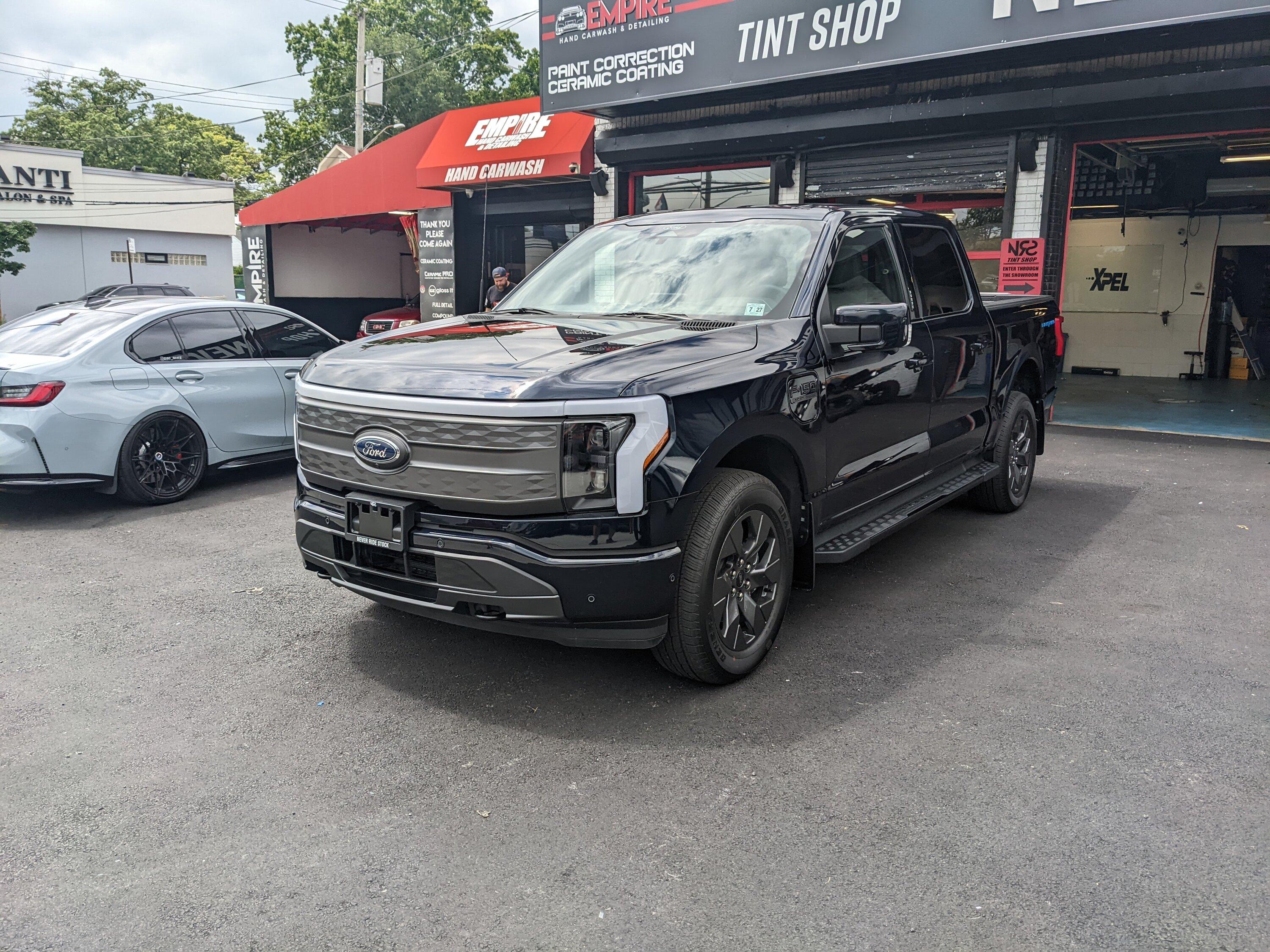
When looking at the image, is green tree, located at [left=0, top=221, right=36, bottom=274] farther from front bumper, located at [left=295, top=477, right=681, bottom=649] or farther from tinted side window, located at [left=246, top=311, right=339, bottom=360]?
front bumper, located at [left=295, top=477, right=681, bottom=649]

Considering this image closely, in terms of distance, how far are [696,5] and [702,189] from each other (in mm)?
2484

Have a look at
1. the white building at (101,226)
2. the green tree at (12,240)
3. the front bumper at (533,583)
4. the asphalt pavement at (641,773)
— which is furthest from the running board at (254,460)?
the white building at (101,226)

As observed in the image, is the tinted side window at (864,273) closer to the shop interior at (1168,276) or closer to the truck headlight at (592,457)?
the truck headlight at (592,457)

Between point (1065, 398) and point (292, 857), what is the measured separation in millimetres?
13356

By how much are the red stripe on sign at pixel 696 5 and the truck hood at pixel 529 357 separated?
952 cm

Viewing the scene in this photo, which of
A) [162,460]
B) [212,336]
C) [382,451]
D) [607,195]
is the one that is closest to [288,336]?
[212,336]

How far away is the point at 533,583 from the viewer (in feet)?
11.6

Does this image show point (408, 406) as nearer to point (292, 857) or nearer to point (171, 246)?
point (292, 857)

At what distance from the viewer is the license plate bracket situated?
374 centimetres

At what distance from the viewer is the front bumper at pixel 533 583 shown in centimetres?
354

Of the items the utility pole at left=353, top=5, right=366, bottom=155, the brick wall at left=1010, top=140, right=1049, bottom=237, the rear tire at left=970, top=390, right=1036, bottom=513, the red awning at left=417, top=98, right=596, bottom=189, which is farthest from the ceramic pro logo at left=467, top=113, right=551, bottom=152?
the utility pole at left=353, top=5, right=366, bottom=155

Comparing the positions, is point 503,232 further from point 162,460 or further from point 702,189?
point 162,460

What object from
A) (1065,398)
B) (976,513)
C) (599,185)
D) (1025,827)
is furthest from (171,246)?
(1025,827)

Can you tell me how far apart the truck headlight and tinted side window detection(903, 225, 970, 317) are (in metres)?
2.72
